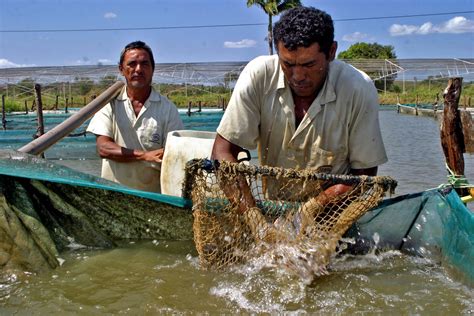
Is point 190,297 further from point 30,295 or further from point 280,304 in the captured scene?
point 30,295

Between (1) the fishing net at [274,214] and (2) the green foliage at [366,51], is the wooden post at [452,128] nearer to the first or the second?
(1) the fishing net at [274,214]

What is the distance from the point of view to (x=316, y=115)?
2725 mm

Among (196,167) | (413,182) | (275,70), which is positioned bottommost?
(413,182)

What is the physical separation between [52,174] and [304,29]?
1.74 metres

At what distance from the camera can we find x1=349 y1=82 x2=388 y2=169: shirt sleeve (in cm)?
268

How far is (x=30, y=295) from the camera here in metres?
2.55

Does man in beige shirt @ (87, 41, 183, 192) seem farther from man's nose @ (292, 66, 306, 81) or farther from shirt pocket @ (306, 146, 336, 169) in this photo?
man's nose @ (292, 66, 306, 81)

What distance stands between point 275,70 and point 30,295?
1694 millimetres

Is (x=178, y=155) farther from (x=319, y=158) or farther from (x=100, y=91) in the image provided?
(x=100, y=91)

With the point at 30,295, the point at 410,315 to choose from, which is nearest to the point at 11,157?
the point at 30,295

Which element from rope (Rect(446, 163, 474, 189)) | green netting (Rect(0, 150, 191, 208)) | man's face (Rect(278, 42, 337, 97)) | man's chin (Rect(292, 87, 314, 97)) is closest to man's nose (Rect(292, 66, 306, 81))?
man's face (Rect(278, 42, 337, 97))

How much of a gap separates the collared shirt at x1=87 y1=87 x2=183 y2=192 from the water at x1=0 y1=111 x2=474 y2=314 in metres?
0.63

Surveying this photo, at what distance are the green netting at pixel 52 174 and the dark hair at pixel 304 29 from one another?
43.9 inches

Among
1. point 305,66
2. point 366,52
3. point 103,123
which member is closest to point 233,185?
point 305,66
